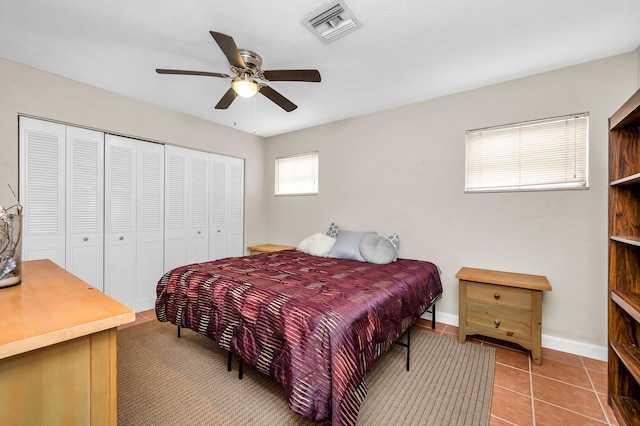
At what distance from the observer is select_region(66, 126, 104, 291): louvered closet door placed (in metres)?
2.89

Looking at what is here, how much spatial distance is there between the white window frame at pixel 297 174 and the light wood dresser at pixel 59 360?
137 inches

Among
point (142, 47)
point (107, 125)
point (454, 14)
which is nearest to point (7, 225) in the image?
point (142, 47)

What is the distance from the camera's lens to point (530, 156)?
2660 millimetres

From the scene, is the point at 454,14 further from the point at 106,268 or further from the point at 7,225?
the point at 106,268

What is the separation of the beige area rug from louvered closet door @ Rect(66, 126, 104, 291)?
98 cm

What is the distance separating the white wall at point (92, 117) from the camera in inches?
99.5

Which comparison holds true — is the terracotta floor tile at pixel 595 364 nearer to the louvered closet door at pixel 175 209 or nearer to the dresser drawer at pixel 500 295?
the dresser drawer at pixel 500 295

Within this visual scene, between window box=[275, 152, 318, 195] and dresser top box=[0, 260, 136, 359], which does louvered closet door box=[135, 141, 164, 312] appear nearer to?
window box=[275, 152, 318, 195]

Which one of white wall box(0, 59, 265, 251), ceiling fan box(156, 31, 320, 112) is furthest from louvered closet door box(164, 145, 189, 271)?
ceiling fan box(156, 31, 320, 112)

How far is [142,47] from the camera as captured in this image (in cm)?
225

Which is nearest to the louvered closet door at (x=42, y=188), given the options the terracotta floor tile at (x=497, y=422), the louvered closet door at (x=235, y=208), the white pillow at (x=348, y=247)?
the louvered closet door at (x=235, y=208)

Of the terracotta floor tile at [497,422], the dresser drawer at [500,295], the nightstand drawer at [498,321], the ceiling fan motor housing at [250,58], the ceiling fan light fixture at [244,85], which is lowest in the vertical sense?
the terracotta floor tile at [497,422]

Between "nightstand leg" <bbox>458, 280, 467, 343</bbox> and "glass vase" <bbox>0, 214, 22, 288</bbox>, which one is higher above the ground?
"glass vase" <bbox>0, 214, 22, 288</bbox>

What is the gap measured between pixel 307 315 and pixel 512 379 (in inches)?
68.5
